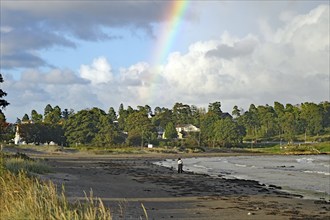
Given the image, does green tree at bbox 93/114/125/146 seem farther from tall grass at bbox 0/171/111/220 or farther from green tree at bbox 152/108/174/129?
tall grass at bbox 0/171/111/220

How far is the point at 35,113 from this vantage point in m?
139

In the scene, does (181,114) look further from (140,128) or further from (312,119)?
(140,128)

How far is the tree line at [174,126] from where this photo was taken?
333 feet

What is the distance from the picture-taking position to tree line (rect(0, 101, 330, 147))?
102 m

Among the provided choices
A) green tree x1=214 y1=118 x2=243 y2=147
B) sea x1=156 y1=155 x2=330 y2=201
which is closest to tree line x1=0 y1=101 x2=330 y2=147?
green tree x1=214 y1=118 x2=243 y2=147

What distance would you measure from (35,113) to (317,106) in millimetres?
98298

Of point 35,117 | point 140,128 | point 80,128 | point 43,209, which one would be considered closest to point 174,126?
point 140,128

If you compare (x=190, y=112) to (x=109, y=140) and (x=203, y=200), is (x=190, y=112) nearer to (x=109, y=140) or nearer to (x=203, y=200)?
(x=109, y=140)

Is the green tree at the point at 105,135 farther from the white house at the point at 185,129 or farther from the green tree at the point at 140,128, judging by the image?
the white house at the point at 185,129

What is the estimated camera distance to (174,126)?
150500 mm

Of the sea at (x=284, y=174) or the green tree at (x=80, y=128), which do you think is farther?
the green tree at (x=80, y=128)

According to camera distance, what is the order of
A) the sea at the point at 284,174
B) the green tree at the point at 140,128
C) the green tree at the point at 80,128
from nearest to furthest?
the sea at the point at 284,174
the green tree at the point at 80,128
the green tree at the point at 140,128

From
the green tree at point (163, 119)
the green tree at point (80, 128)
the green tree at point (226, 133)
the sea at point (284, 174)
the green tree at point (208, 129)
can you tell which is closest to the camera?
the sea at point (284, 174)

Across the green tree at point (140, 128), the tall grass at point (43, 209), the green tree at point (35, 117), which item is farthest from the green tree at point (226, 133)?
the tall grass at point (43, 209)
